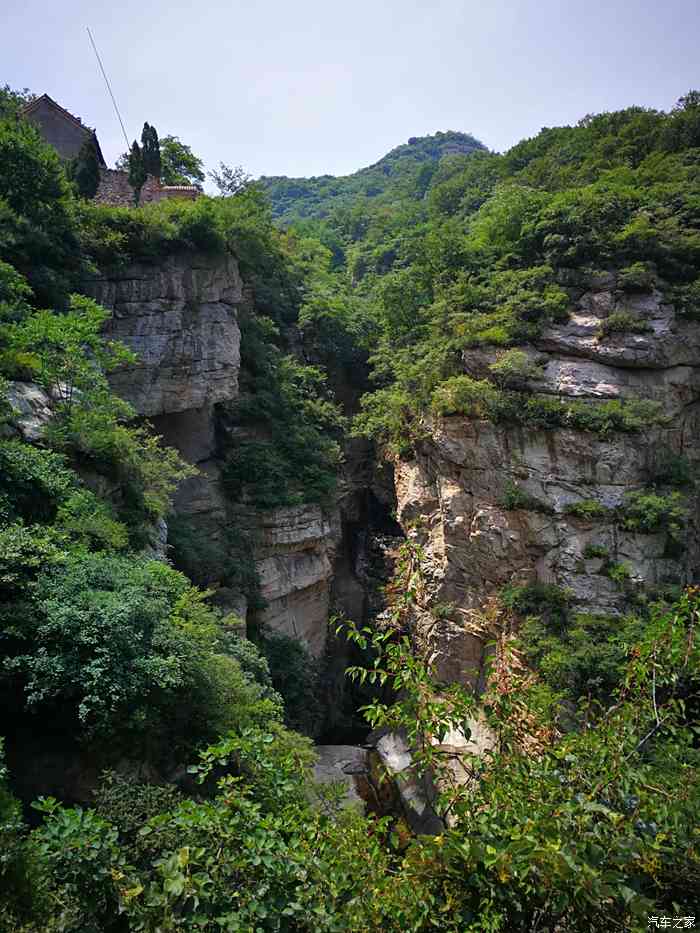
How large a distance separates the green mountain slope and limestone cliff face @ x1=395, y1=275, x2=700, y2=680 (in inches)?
1521

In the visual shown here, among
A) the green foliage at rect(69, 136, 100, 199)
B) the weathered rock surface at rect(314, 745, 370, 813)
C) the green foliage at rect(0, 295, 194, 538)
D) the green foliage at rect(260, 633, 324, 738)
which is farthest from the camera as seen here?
the green foliage at rect(69, 136, 100, 199)

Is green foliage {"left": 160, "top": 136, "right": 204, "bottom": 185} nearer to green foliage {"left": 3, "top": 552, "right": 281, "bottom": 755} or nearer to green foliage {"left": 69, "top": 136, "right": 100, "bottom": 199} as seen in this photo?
green foliage {"left": 69, "top": 136, "right": 100, "bottom": 199}

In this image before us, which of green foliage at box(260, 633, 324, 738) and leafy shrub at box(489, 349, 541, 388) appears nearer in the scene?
green foliage at box(260, 633, 324, 738)

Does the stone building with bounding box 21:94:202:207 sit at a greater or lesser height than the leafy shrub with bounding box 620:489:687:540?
greater

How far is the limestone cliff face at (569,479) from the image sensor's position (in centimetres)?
1567

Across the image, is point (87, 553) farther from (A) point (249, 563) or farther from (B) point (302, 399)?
(B) point (302, 399)

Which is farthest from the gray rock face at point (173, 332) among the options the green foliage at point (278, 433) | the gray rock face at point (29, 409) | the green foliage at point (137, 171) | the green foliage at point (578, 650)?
the green foliage at point (578, 650)

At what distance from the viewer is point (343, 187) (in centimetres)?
6394

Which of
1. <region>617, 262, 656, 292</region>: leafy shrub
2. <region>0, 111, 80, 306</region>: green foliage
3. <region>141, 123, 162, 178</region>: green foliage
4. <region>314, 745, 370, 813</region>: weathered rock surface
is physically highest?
<region>141, 123, 162, 178</region>: green foliage

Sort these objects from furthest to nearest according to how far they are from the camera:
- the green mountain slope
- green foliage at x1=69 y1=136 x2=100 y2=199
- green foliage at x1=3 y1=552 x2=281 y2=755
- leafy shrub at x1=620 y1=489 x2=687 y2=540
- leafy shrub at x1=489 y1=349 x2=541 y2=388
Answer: the green mountain slope < green foliage at x1=69 y1=136 x2=100 y2=199 < leafy shrub at x1=489 y1=349 x2=541 y2=388 < leafy shrub at x1=620 y1=489 x2=687 y2=540 < green foliage at x1=3 y1=552 x2=281 y2=755

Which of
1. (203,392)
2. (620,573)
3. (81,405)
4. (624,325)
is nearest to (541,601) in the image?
(620,573)

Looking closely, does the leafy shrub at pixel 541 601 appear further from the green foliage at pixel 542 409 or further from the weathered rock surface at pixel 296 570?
the weathered rock surface at pixel 296 570

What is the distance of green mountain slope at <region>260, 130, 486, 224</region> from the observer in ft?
172

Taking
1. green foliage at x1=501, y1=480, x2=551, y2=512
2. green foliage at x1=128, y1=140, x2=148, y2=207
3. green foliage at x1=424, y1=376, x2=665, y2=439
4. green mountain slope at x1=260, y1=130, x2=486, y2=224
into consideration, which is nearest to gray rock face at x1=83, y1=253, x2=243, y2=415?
green foliage at x1=128, y1=140, x2=148, y2=207
